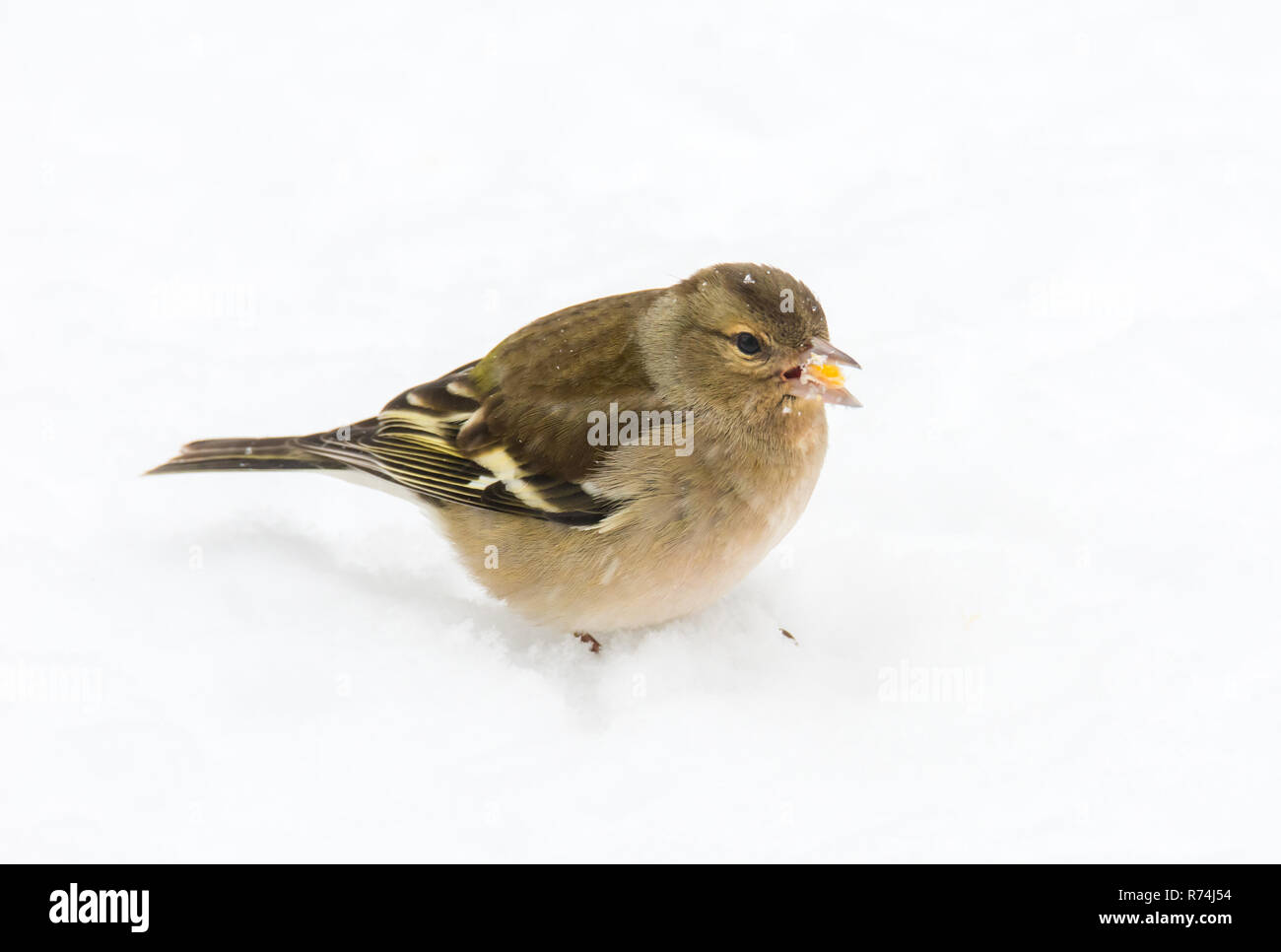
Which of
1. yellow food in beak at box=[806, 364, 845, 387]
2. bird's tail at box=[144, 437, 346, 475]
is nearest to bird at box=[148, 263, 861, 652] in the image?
yellow food in beak at box=[806, 364, 845, 387]

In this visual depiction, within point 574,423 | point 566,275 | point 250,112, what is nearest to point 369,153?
point 250,112

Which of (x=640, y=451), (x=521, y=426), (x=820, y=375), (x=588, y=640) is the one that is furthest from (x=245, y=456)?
Answer: (x=820, y=375)

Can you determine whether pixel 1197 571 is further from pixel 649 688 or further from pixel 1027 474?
pixel 649 688

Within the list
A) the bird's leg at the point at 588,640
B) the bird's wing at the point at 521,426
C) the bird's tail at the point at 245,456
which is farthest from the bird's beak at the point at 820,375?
the bird's tail at the point at 245,456

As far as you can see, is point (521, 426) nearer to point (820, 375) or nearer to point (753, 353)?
point (753, 353)

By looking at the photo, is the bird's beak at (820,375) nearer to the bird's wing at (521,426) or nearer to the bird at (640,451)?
the bird at (640,451)

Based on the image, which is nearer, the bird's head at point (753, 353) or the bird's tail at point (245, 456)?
the bird's head at point (753, 353)
